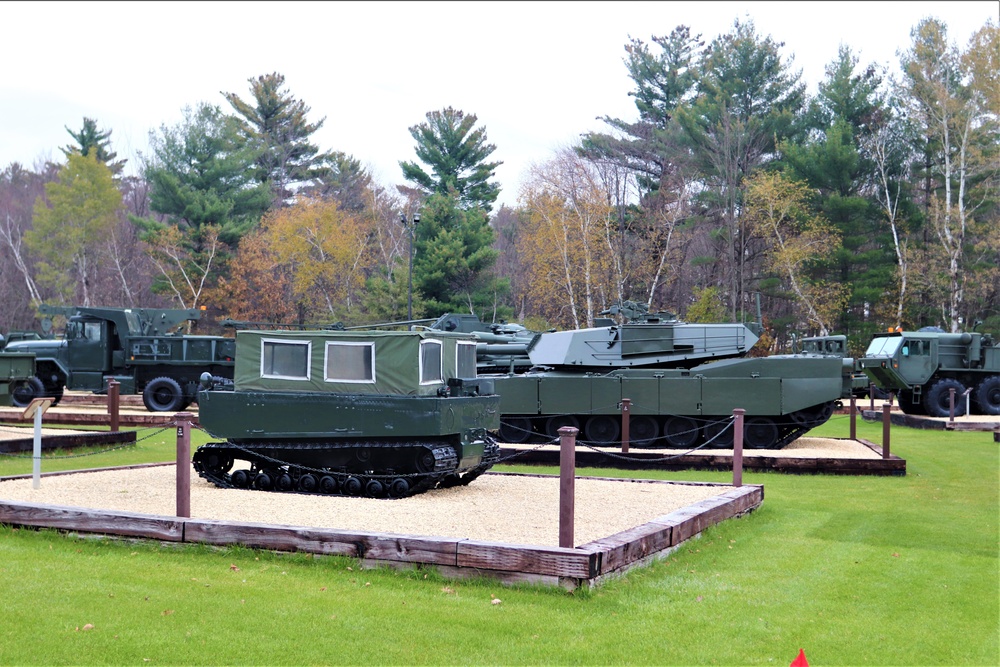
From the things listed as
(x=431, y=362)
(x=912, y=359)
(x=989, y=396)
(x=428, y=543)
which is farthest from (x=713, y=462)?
(x=989, y=396)

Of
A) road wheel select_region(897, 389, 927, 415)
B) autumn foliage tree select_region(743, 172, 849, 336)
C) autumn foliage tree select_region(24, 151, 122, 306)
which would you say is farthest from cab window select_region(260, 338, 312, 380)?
autumn foliage tree select_region(24, 151, 122, 306)

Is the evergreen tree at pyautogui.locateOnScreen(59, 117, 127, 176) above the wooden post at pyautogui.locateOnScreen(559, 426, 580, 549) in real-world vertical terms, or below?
above

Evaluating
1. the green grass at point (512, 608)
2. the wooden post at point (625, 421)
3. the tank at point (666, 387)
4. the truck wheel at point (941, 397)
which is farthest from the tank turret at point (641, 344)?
the green grass at point (512, 608)

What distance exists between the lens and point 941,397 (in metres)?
27.8

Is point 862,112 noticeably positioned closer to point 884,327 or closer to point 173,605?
point 884,327

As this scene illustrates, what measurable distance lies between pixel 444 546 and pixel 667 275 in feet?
130

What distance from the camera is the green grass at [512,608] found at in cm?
627

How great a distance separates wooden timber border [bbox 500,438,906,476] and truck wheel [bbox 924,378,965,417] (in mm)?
10432

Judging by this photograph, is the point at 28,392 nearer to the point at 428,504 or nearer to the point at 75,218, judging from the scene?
the point at 428,504

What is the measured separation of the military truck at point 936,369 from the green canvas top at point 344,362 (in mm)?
18385

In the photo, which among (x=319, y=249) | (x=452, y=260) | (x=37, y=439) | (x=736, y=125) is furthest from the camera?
(x=319, y=249)

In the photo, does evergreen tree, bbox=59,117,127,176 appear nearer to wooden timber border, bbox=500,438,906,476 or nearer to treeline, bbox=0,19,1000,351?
treeline, bbox=0,19,1000,351

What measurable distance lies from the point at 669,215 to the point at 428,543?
37.3 m

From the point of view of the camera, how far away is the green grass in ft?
20.6
